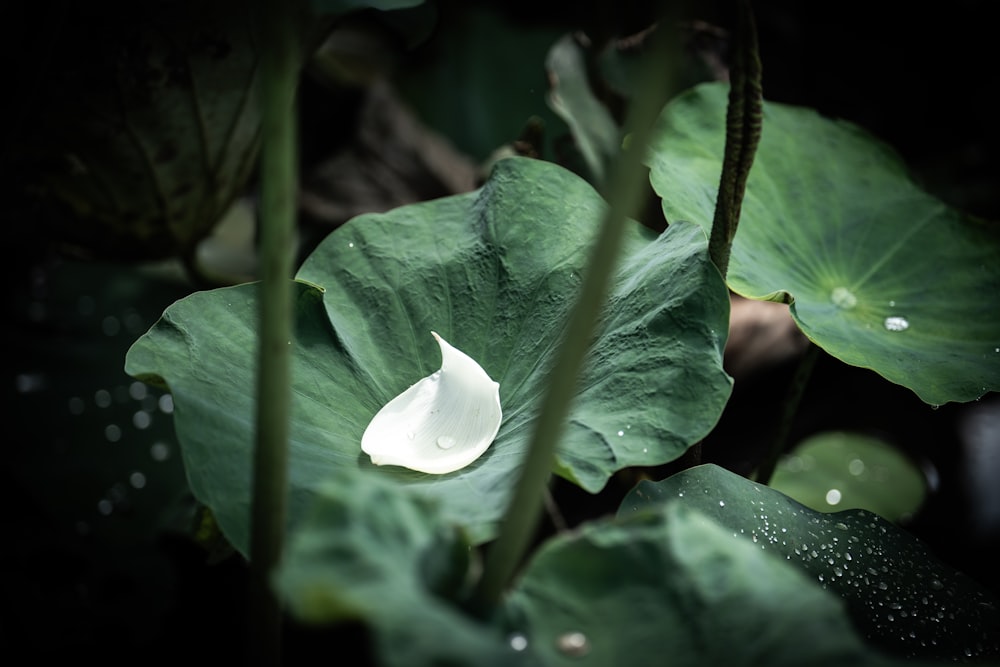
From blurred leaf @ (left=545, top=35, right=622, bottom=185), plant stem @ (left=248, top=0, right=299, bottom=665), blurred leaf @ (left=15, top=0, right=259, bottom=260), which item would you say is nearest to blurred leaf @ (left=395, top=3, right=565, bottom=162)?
blurred leaf @ (left=545, top=35, right=622, bottom=185)

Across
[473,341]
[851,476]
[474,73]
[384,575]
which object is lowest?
[851,476]

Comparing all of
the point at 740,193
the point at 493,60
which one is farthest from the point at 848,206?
the point at 493,60

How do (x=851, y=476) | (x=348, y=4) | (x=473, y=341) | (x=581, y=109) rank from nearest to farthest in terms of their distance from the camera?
(x=348, y=4) → (x=473, y=341) → (x=581, y=109) → (x=851, y=476)

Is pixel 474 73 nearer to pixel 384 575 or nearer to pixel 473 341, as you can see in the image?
pixel 473 341

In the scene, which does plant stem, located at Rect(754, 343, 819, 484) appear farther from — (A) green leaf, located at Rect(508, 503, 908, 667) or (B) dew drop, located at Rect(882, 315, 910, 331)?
(A) green leaf, located at Rect(508, 503, 908, 667)

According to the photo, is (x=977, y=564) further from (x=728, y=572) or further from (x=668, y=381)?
(x=728, y=572)

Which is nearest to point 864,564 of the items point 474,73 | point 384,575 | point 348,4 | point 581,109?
point 384,575
